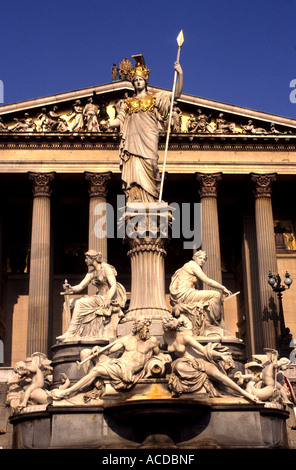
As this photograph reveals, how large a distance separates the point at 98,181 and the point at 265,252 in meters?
10.8

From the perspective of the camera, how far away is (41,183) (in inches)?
1567

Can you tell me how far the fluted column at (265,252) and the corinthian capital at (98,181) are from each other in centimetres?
892

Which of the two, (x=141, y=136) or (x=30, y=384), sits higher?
(x=141, y=136)

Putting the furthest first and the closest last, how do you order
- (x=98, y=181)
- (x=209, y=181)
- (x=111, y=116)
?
1. (x=111, y=116)
2. (x=209, y=181)
3. (x=98, y=181)

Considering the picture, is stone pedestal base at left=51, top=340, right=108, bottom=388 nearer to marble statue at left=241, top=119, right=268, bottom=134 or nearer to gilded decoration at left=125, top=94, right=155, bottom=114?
gilded decoration at left=125, top=94, right=155, bottom=114

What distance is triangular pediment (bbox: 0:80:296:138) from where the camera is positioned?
135 ft

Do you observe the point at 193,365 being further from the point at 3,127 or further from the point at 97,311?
the point at 3,127

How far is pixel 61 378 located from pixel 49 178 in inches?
1072

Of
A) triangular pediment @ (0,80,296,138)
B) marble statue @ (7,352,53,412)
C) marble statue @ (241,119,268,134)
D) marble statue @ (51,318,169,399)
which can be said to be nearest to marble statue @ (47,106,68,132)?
triangular pediment @ (0,80,296,138)

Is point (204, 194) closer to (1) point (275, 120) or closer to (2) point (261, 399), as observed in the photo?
(1) point (275, 120)

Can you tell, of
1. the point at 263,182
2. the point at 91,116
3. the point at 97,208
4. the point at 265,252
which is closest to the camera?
the point at 265,252

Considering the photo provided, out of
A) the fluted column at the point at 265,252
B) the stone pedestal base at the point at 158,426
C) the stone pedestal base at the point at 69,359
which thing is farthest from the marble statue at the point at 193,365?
the fluted column at the point at 265,252

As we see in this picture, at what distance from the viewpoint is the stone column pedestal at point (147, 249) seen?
14.5 m

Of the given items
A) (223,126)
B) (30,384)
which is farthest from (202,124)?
(30,384)
